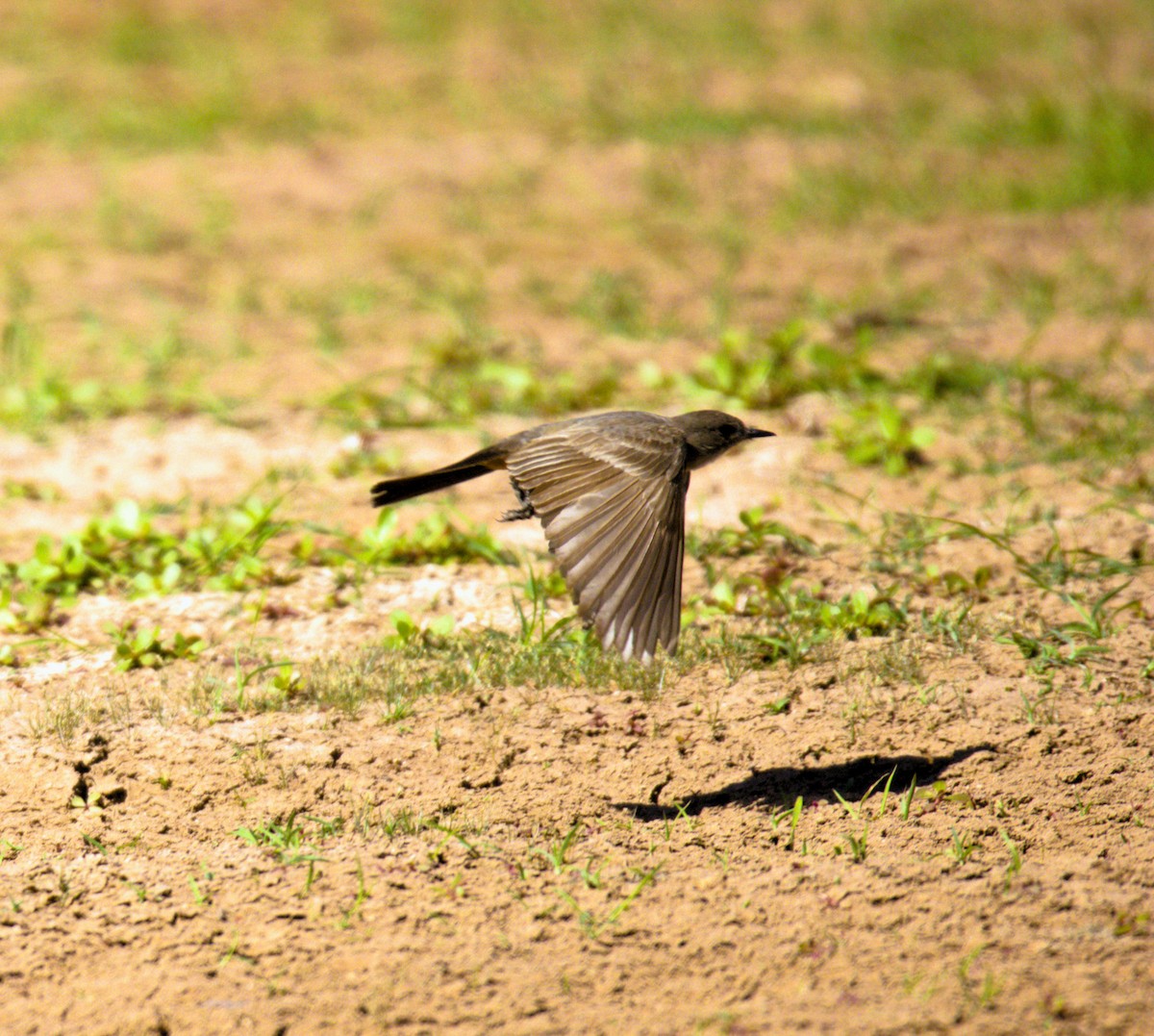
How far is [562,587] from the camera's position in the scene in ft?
15.4

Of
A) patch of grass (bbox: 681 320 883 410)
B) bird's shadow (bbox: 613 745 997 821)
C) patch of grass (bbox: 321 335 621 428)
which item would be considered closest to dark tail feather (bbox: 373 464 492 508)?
bird's shadow (bbox: 613 745 997 821)

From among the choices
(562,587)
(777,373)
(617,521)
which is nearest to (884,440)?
(777,373)

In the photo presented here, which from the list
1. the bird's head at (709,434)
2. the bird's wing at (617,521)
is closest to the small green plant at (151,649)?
the bird's wing at (617,521)

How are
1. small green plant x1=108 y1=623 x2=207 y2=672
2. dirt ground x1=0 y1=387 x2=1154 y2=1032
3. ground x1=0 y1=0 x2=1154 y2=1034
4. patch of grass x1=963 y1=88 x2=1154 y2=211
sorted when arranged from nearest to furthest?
dirt ground x1=0 y1=387 x2=1154 y2=1032 < ground x1=0 y1=0 x2=1154 y2=1034 < small green plant x1=108 y1=623 x2=207 y2=672 < patch of grass x1=963 y1=88 x2=1154 y2=211

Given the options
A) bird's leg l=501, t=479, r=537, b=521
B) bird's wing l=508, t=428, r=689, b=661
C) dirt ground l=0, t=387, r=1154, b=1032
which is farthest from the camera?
bird's leg l=501, t=479, r=537, b=521

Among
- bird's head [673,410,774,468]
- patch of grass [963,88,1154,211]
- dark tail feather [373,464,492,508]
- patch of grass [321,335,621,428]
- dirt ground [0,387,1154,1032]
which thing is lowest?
dirt ground [0,387,1154,1032]

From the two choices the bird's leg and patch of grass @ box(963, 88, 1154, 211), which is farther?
patch of grass @ box(963, 88, 1154, 211)

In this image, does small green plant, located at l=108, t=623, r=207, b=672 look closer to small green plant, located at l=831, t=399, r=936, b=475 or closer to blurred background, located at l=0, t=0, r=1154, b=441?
blurred background, located at l=0, t=0, r=1154, b=441

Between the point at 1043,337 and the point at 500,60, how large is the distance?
6511mm

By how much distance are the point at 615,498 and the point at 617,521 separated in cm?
12

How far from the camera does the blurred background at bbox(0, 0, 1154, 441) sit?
22.4 feet

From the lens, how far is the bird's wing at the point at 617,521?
Result: 11.8 ft

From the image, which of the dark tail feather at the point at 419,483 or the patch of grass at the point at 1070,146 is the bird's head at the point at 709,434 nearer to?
the dark tail feather at the point at 419,483

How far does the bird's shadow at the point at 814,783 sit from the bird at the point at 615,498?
394mm
